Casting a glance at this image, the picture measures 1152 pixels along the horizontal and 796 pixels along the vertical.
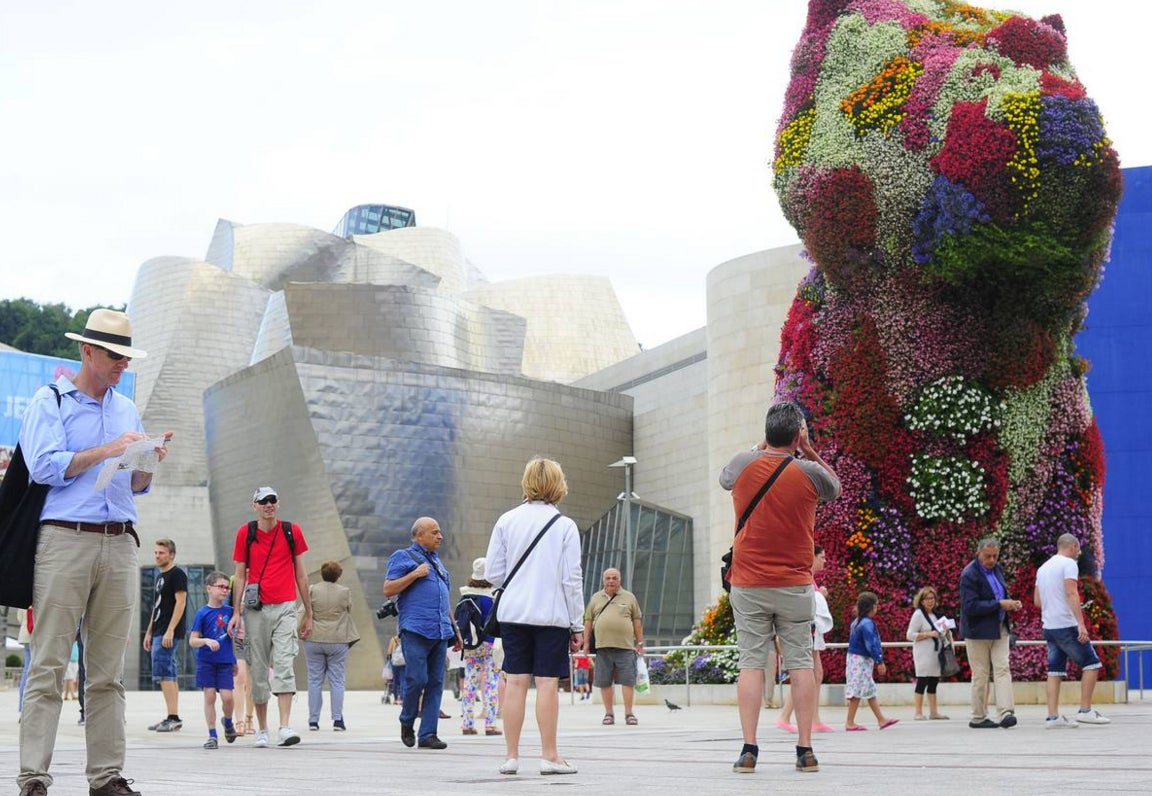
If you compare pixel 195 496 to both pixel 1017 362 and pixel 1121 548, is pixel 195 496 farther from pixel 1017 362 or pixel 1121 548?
pixel 1017 362

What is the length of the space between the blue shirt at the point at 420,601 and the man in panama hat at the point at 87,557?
173 inches

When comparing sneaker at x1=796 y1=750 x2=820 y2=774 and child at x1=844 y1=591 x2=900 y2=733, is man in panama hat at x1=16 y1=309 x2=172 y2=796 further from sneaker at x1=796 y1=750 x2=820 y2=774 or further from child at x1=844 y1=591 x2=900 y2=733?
child at x1=844 y1=591 x2=900 y2=733

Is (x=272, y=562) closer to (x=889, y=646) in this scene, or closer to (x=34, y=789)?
(x=34, y=789)

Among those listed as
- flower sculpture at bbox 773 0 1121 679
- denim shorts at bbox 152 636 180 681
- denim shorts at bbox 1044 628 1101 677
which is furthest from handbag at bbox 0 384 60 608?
flower sculpture at bbox 773 0 1121 679

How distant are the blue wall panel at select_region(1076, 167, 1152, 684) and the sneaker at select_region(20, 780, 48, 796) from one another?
27.7m

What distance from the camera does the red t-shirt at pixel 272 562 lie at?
10055mm

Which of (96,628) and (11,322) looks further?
(11,322)

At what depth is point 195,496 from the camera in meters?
55.2

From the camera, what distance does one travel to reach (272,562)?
1009cm

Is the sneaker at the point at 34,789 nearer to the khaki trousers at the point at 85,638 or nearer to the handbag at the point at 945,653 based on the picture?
the khaki trousers at the point at 85,638

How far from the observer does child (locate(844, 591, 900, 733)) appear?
12.6 m

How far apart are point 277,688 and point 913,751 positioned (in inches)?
170

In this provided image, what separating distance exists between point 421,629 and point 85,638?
14.9ft

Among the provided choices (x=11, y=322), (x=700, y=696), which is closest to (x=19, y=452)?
(x=700, y=696)
